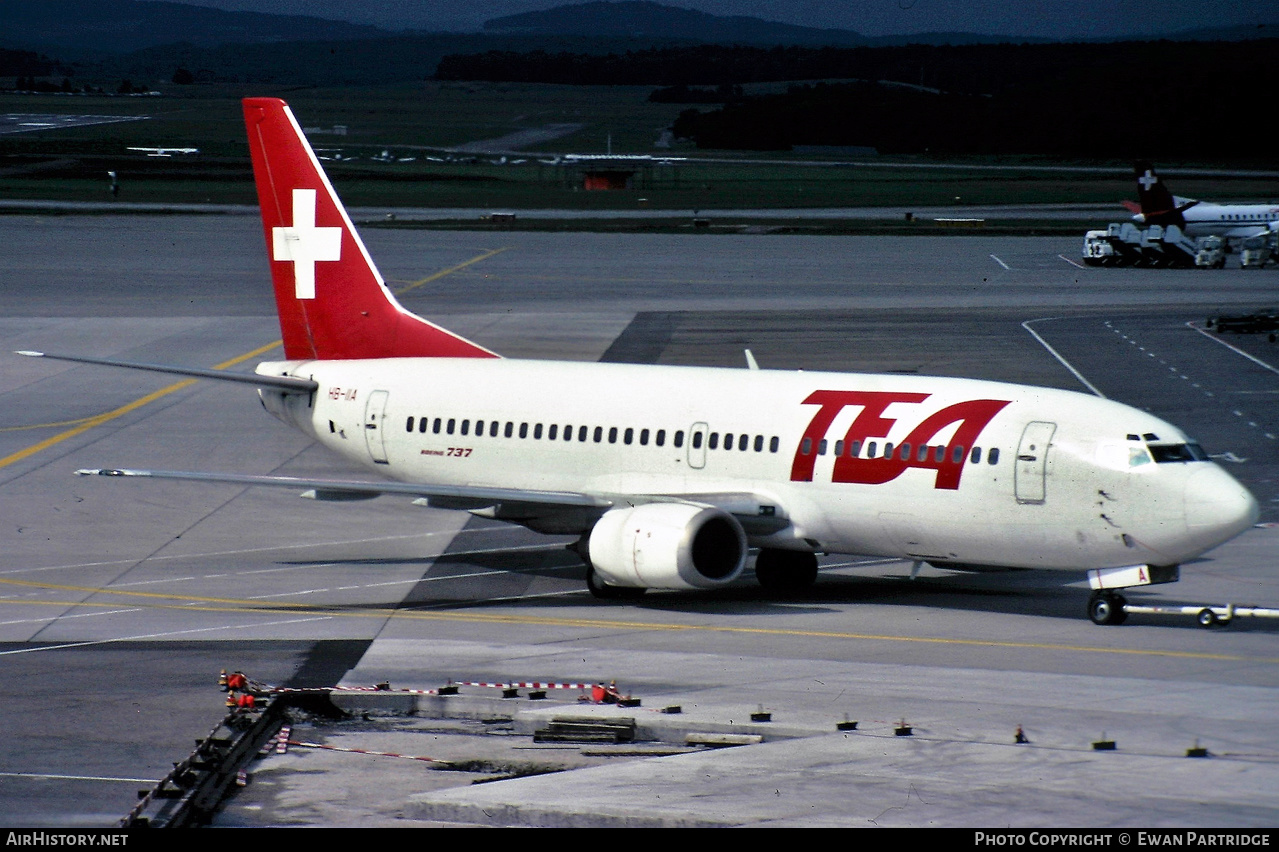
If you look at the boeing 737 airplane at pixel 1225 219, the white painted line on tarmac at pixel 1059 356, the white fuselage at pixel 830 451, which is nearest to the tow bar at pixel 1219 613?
the white fuselage at pixel 830 451

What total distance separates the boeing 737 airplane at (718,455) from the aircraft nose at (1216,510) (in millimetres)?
36

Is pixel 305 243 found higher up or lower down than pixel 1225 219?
lower down

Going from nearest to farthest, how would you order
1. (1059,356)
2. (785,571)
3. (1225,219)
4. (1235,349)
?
(785,571) → (1059,356) → (1235,349) → (1225,219)

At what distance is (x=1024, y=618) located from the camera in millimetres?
30109

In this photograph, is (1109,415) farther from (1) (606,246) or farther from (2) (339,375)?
(1) (606,246)

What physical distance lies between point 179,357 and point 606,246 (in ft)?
170

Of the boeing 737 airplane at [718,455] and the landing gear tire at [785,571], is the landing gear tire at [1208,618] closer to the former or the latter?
the boeing 737 airplane at [718,455]

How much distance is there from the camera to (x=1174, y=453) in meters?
28.7

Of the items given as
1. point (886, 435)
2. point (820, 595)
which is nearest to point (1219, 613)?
point (886, 435)

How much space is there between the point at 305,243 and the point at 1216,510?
20613mm

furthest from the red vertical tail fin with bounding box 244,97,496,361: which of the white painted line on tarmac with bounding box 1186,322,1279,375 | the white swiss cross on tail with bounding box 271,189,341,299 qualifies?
the white painted line on tarmac with bounding box 1186,322,1279,375

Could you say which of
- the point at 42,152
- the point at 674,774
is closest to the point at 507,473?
the point at 674,774

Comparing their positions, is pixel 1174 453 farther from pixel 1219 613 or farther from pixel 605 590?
pixel 605 590

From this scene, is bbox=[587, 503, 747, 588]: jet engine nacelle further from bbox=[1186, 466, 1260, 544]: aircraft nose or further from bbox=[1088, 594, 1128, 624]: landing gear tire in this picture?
bbox=[1186, 466, 1260, 544]: aircraft nose
